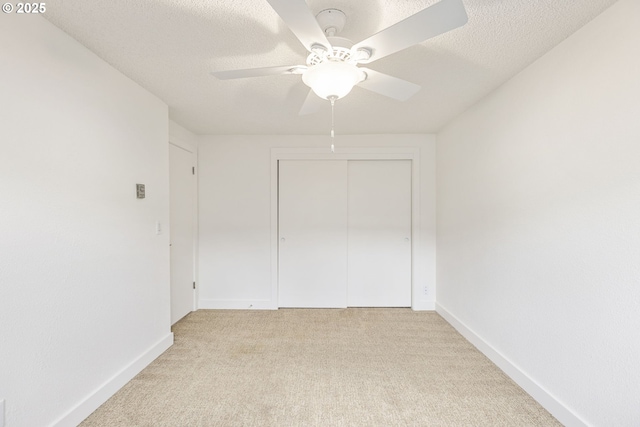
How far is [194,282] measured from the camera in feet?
11.0

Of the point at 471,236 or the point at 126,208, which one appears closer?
the point at 126,208

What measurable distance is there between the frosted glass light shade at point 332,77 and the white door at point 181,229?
6.89 feet

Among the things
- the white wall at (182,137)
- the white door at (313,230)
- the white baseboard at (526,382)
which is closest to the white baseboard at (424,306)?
the white baseboard at (526,382)

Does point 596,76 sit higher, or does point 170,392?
point 596,76

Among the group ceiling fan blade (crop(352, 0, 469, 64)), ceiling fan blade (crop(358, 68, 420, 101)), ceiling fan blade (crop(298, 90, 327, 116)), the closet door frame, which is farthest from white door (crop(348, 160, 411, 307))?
ceiling fan blade (crop(352, 0, 469, 64))

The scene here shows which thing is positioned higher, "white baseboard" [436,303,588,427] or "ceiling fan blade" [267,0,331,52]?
"ceiling fan blade" [267,0,331,52]

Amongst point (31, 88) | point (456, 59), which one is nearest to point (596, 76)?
point (456, 59)

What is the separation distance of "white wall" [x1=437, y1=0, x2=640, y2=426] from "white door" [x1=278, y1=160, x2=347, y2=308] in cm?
150

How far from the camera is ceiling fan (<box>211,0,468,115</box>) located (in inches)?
38.6

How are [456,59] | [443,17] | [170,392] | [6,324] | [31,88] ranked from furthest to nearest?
[170,392], [456,59], [31,88], [6,324], [443,17]

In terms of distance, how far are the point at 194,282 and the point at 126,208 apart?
1.65 m

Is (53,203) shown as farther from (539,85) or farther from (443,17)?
(539,85)

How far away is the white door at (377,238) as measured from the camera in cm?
344

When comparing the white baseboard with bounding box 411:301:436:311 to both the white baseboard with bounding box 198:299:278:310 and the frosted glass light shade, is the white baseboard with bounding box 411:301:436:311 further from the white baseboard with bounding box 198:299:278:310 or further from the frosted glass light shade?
the frosted glass light shade
